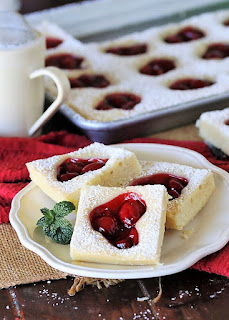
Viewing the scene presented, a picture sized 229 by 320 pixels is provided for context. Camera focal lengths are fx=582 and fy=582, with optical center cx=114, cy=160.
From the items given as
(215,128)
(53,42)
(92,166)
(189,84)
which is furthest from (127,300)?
(53,42)

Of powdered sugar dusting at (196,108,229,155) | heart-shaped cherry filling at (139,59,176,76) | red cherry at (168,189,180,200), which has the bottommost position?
heart-shaped cherry filling at (139,59,176,76)

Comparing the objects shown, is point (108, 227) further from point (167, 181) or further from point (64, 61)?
point (64, 61)

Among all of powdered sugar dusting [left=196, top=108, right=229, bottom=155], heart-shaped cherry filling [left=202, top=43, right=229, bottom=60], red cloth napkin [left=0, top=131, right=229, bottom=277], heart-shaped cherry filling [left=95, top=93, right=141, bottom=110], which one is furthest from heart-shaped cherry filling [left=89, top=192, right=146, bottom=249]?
heart-shaped cherry filling [left=202, top=43, right=229, bottom=60]

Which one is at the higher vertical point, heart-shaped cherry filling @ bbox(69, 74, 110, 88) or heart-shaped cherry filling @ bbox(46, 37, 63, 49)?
heart-shaped cherry filling @ bbox(69, 74, 110, 88)

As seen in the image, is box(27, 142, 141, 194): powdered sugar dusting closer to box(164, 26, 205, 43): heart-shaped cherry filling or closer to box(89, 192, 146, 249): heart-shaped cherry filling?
box(89, 192, 146, 249): heart-shaped cherry filling

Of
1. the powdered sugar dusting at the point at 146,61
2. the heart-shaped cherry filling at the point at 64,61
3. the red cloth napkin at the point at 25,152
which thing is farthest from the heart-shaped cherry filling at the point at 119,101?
the heart-shaped cherry filling at the point at 64,61

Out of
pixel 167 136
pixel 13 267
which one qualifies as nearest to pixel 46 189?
pixel 13 267
